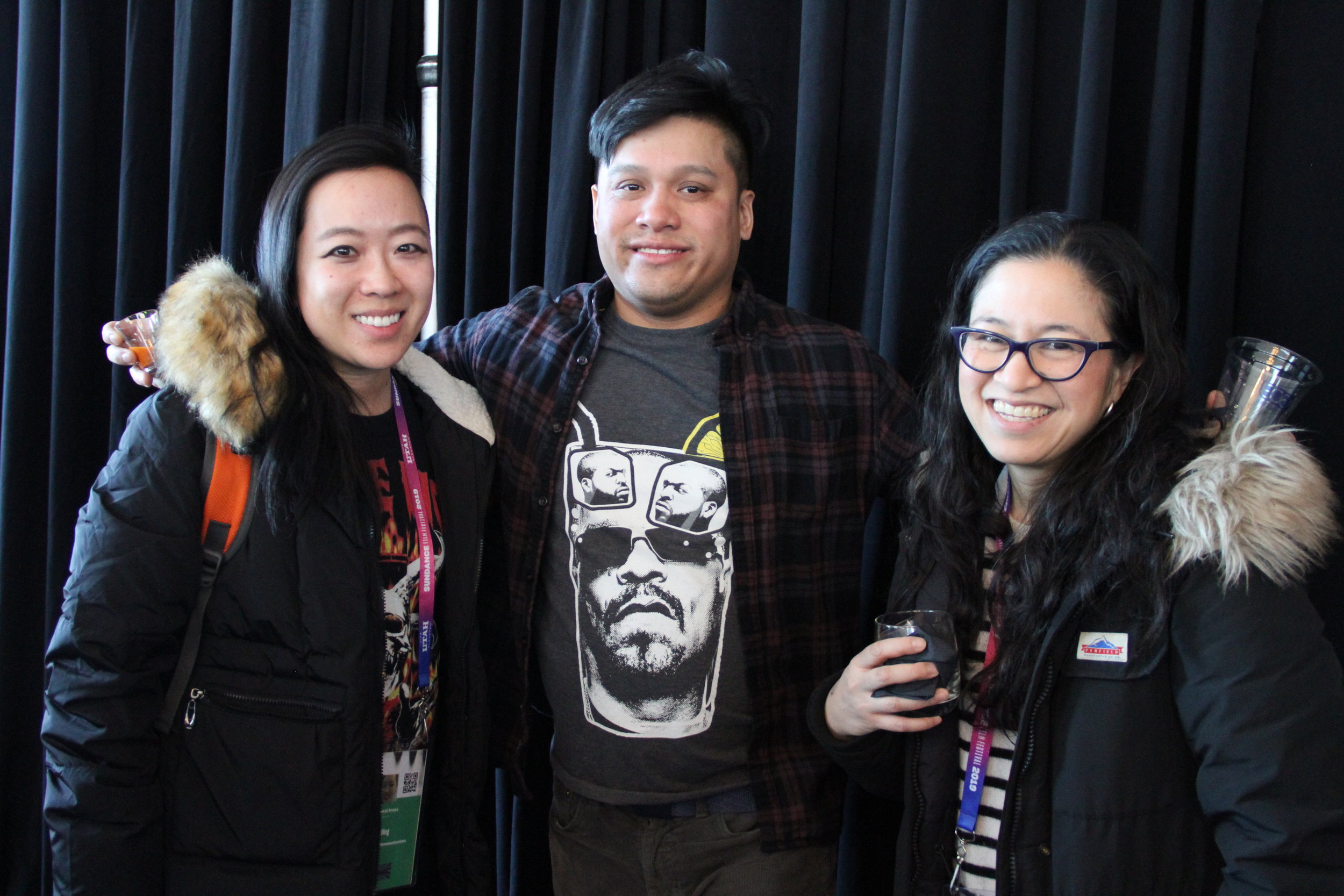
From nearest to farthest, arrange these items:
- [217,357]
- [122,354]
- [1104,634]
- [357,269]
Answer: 1. [1104,634]
2. [217,357]
3. [357,269]
4. [122,354]

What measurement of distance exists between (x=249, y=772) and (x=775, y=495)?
35.3 inches

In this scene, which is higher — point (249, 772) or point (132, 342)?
point (132, 342)

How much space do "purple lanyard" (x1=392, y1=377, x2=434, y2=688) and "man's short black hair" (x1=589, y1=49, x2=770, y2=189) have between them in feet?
2.20

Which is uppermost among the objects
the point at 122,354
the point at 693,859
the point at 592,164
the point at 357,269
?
the point at 592,164

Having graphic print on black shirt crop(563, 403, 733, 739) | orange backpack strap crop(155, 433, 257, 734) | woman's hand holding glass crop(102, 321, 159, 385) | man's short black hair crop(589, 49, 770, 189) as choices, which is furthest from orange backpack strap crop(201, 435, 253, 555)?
man's short black hair crop(589, 49, 770, 189)

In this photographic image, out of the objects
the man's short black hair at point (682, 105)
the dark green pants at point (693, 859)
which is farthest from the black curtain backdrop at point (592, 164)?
the dark green pants at point (693, 859)

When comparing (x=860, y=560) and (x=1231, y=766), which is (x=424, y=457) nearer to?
(x=860, y=560)

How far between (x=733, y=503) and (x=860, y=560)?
279mm

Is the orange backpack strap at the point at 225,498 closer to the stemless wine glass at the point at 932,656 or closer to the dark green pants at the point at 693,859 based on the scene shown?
the dark green pants at the point at 693,859

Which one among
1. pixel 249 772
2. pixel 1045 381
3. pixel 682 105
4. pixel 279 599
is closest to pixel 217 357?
pixel 279 599

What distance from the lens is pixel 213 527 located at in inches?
50.0

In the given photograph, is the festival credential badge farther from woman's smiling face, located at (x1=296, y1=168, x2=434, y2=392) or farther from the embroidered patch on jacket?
the embroidered patch on jacket

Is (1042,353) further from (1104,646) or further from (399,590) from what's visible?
(399,590)

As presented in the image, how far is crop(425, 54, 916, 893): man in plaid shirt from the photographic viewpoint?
1.54 m
